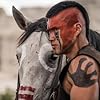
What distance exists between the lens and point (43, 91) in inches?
177

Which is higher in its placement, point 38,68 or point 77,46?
point 77,46

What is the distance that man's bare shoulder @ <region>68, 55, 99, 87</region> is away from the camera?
3525 millimetres

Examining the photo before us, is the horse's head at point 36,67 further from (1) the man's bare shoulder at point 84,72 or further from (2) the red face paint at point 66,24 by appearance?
(1) the man's bare shoulder at point 84,72

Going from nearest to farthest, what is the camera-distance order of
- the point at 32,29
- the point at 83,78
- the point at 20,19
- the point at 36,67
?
the point at 83,78 < the point at 36,67 < the point at 32,29 < the point at 20,19

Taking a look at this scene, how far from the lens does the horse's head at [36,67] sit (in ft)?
14.5

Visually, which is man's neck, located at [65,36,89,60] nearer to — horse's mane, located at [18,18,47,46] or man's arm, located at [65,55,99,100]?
man's arm, located at [65,55,99,100]

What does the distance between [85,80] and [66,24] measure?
46 cm

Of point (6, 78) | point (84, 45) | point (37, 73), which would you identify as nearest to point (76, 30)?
point (84, 45)

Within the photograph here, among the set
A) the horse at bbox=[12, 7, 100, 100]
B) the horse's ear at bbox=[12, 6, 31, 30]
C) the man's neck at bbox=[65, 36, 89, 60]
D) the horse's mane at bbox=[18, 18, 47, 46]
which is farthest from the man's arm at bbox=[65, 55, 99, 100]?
the horse's ear at bbox=[12, 6, 31, 30]

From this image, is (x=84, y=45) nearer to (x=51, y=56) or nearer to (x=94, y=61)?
(x=94, y=61)

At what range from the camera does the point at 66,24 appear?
379cm

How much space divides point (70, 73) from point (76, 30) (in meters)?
0.30

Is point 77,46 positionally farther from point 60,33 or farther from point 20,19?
point 20,19

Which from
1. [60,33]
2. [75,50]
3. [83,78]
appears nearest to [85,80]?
[83,78]
